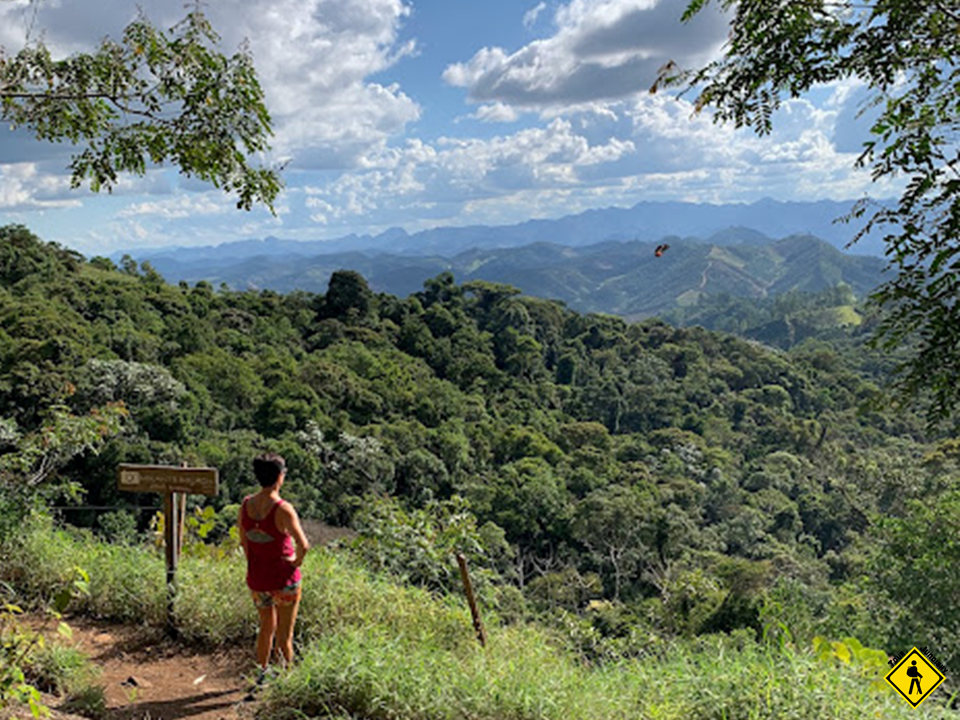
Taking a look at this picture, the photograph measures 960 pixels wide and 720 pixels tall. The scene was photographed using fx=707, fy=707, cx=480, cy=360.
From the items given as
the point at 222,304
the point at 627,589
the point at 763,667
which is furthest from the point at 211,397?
the point at 763,667

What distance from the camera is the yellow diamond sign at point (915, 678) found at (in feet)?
7.06

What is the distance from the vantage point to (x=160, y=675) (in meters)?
3.63

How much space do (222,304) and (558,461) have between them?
22.7 m

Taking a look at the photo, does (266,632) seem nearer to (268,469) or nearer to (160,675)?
(160,675)

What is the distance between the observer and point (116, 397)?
77.0ft

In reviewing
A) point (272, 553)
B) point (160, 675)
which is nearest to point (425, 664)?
point (272, 553)

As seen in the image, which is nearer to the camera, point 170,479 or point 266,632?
point 266,632

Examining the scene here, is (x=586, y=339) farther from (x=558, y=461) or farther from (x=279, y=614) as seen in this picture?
(x=279, y=614)

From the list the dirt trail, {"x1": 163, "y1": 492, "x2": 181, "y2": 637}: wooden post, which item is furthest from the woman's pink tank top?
{"x1": 163, "y1": 492, "x2": 181, "y2": 637}: wooden post

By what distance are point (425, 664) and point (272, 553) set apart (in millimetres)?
892

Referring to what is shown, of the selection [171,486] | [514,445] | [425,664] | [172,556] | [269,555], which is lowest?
[514,445]

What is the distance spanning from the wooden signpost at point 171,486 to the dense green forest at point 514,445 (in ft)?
3.14

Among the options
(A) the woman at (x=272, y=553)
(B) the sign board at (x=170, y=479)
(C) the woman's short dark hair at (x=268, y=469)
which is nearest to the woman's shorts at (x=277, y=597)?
(A) the woman at (x=272, y=553)

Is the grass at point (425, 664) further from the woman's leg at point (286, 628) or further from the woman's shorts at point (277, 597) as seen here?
the woman's shorts at point (277, 597)
